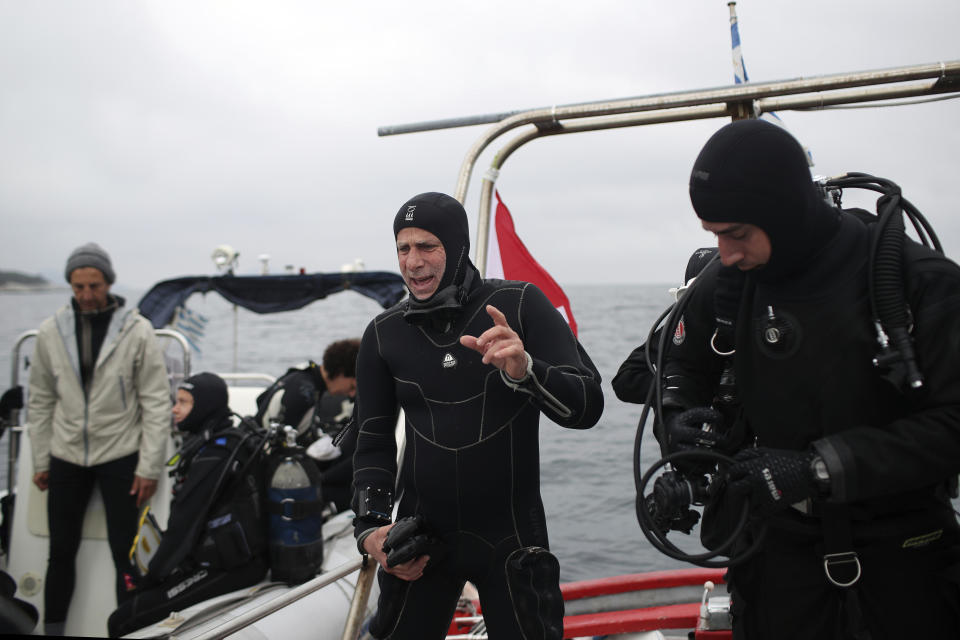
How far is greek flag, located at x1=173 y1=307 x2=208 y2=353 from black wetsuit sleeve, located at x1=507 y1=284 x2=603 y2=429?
17.2 ft

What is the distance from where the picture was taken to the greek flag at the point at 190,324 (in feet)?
22.6

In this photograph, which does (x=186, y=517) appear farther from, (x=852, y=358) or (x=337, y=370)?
(x=852, y=358)

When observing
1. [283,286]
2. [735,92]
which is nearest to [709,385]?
[735,92]

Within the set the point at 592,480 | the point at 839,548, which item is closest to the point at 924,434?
the point at 839,548

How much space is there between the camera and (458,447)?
2230 mm

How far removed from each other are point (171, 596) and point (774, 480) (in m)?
3.23

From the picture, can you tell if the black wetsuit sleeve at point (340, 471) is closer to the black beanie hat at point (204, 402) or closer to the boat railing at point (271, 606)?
the black beanie hat at point (204, 402)

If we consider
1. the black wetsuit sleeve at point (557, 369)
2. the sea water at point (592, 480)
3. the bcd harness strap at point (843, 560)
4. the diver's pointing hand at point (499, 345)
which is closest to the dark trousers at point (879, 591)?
the bcd harness strap at point (843, 560)

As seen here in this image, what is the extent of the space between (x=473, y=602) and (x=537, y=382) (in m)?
2.75

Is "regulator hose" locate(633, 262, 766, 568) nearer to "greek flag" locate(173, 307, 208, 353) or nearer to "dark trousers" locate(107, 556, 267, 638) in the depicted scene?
"dark trousers" locate(107, 556, 267, 638)

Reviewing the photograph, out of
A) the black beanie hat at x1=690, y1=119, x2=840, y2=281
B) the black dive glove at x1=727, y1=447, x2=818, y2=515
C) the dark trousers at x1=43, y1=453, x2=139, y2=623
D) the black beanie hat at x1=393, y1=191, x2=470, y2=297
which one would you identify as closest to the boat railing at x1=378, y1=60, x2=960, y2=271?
the black beanie hat at x1=393, y1=191, x2=470, y2=297

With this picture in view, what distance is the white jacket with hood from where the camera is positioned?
13.7 feet

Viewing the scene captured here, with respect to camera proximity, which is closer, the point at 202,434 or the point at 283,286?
the point at 202,434

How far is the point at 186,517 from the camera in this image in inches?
145
